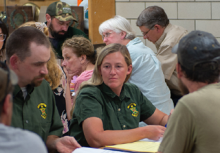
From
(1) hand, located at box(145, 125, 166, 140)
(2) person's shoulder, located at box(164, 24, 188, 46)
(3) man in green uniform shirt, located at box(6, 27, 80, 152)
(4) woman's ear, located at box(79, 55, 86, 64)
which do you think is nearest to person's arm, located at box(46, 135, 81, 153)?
(3) man in green uniform shirt, located at box(6, 27, 80, 152)

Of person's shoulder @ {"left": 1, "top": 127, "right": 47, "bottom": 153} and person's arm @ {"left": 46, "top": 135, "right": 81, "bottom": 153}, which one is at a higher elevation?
person's shoulder @ {"left": 1, "top": 127, "right": 47, "bottom": 153}

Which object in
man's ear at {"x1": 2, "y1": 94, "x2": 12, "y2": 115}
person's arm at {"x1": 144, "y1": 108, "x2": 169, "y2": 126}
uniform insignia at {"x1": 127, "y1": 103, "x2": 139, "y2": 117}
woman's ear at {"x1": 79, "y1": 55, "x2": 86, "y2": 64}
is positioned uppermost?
man's ear at {"x1": 2, "y1": 94, "x2": 12, "y2": 115}

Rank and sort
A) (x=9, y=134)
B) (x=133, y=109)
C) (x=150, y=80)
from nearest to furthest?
(x=9, y=134) < (x=133, y=109) < (x=150, y=80)

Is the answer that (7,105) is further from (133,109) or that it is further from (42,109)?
(133,109)

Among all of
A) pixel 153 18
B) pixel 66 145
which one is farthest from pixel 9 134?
pixel 153 18

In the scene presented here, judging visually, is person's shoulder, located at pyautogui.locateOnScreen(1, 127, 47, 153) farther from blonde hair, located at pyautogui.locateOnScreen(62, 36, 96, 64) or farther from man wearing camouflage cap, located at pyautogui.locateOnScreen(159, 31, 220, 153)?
blonde hair, located at pyautogui.locateOnScreen(62, 36, 96, 64)

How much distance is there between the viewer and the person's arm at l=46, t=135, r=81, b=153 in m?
1.58

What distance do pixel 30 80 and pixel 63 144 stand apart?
1.35 ft

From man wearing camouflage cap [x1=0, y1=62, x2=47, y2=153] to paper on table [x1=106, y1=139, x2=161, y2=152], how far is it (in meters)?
0.77

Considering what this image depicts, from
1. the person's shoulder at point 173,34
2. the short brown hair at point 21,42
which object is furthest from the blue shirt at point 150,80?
the short brown hair at point 21,42

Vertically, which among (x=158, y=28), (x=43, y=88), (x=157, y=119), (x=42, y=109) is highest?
(x=158, y=28)

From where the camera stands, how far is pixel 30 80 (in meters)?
1.53

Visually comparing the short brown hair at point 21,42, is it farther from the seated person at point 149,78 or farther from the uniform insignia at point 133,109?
A: the seated person at point 149,78

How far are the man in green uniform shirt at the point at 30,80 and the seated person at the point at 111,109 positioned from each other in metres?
0.20
